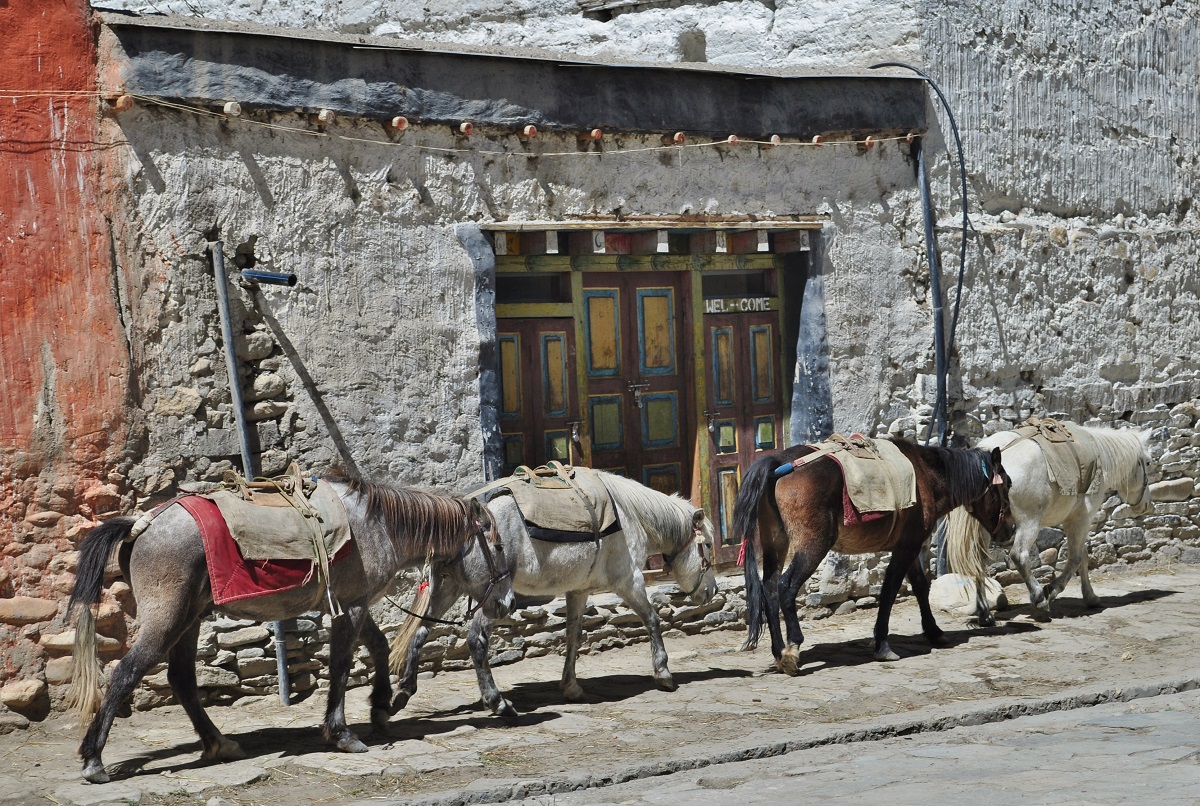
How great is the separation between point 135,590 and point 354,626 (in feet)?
3.24

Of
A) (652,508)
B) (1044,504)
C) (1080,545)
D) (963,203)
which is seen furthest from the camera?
(963,203)

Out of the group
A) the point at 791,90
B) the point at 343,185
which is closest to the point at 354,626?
the point at 343,185

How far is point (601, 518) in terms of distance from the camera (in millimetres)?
7398

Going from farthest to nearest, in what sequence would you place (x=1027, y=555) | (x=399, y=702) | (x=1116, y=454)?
(x=1116, y=454) < (x=1027, y=555) < (x=399, y=702)

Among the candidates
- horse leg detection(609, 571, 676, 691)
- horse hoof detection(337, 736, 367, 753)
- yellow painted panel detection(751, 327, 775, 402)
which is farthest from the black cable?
horse hoof detection(337, 736, 367, 753)

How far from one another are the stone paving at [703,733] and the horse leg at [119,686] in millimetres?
112

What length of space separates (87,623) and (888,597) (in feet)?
15.4

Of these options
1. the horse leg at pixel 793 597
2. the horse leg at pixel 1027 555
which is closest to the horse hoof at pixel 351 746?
the horse leg at pixel 793 597

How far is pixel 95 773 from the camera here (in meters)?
5.77

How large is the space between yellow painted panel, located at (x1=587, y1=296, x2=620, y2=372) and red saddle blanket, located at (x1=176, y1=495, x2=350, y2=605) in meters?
3.26

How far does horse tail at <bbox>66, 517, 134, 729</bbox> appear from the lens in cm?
584

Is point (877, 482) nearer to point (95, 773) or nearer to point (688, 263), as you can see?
point (688, 263)

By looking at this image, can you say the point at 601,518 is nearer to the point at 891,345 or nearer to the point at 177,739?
the point at 177,739

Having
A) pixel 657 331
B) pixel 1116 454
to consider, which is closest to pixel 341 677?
pixel 657 331
